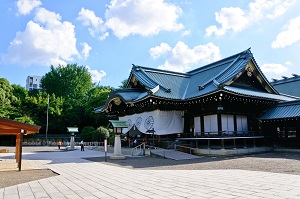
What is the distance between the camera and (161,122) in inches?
855

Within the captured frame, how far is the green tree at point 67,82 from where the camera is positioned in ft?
186

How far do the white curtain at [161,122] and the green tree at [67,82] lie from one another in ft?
121

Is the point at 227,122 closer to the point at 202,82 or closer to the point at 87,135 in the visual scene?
the point at 202,82

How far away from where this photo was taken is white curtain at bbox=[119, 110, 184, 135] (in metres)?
21.6

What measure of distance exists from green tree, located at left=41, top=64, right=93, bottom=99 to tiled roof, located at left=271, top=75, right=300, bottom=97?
4116 centimetres

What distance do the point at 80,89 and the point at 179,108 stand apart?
40.0 m

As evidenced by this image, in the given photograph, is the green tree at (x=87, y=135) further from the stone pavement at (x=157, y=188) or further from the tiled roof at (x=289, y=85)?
the stone pavement at (x=157, y=188)

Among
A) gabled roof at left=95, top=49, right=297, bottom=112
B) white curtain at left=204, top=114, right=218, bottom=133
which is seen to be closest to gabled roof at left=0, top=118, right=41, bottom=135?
gabled roof at left=95, top=49, right=297, bottom=112

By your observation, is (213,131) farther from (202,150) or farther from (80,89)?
(80,89)

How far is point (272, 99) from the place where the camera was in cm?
2170

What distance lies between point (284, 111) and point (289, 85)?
13090 millimetres

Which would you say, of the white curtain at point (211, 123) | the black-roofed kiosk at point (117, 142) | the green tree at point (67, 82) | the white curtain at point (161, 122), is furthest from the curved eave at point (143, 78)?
the green tree at point (67, 82)

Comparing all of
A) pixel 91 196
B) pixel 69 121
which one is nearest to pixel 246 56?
pixel 91 196

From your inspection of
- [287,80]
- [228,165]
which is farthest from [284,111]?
[287,80]
